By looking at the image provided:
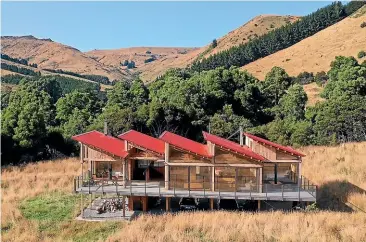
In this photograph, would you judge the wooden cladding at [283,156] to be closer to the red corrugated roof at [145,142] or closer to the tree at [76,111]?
the red corrugated roof at [145,142]

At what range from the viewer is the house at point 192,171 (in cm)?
2473

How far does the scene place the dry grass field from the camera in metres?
21.0

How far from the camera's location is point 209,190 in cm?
2519

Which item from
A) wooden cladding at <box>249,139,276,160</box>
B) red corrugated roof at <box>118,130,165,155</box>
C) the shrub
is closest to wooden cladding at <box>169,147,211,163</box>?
red corrugated roof at <box>118,130,165,155</box>

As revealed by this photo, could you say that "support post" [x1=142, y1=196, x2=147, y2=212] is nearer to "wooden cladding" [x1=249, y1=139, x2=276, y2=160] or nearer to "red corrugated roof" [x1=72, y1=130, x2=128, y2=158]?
"red corrugated roof" [x1=72, y1=130, x2=128, y2=158]

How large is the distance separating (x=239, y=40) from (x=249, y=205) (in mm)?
136683

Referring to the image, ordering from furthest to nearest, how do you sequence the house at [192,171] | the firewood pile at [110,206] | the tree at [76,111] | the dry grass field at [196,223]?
the tree at [76,111] < the firewood pile at [110,206] < the house at [192,171] < the dry grass field at [196,223]

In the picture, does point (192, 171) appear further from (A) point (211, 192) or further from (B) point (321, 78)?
(B) point (321, 78)

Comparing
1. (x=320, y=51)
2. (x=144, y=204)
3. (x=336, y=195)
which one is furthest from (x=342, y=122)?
(x=320, y=51)

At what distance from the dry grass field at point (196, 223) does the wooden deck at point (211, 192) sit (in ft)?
3.22

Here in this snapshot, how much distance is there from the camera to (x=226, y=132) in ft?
161

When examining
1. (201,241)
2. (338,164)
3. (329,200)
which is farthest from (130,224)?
(338,164)

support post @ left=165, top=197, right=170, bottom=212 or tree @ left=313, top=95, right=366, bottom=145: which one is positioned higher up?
tree @ left=313, top=95, right=366, bottom=145

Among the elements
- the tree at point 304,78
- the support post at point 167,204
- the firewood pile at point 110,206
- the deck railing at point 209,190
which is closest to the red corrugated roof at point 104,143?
the deck railing at point 209,190
